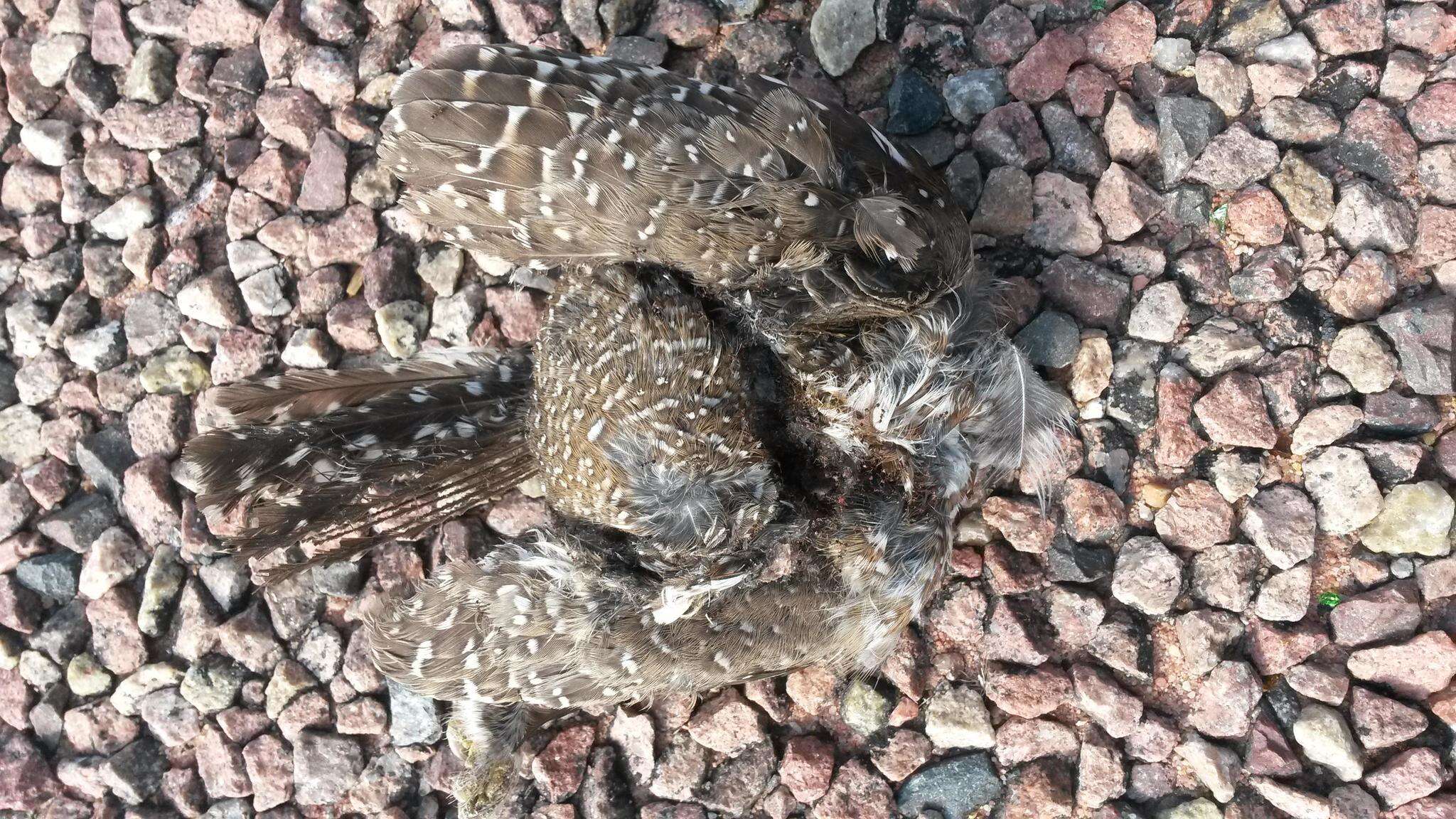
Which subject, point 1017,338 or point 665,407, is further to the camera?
point 1017,338

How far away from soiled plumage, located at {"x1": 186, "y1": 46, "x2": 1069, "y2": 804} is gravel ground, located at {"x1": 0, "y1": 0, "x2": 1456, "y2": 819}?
23cm

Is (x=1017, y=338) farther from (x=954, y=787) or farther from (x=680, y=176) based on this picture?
(x=954, y=787)

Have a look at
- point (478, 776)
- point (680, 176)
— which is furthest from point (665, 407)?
point (478, 776)

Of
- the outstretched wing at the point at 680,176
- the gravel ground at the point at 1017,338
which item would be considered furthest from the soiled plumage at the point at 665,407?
the gravel ground at the point at 1017,338

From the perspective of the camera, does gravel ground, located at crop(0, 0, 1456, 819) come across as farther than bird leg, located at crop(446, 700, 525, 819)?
No

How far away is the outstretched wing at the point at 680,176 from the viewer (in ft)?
5.58

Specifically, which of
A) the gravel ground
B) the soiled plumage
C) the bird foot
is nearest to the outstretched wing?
the soiled plumage

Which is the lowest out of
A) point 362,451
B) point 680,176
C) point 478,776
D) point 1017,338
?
point 478,776

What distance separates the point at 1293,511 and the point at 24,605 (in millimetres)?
2816

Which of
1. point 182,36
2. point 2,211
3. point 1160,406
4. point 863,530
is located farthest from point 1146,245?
point 2,211

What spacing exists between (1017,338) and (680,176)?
0.77 metres

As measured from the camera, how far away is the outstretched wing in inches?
67.0

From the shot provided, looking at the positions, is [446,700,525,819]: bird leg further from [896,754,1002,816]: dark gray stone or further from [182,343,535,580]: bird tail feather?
[896,754,1002,816]: dark gray stone

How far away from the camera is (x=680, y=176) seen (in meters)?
1.70
